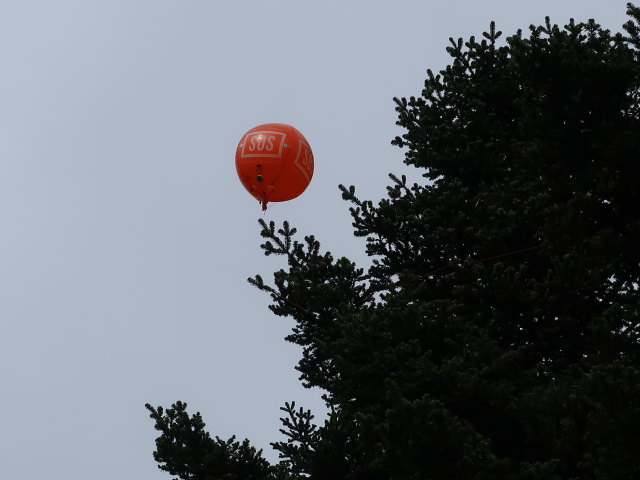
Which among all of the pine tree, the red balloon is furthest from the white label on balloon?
the pine tree

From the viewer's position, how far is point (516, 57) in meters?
8.77

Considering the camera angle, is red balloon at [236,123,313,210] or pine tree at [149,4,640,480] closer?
pine tree at [149,4,640,480]

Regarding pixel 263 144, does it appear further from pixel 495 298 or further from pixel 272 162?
pixel 495 298

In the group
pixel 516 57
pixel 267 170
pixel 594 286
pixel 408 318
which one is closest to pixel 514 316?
pixel 594 286

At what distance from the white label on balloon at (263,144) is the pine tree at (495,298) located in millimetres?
2529

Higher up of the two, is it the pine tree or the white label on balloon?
the white label on balloon

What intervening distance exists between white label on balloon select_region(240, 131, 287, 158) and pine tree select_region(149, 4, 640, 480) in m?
2.53

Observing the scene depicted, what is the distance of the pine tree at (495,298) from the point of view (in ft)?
27.9

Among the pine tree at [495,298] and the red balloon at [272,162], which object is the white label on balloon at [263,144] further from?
the pine tree at [495,298]

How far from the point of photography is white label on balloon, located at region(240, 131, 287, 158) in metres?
15.3

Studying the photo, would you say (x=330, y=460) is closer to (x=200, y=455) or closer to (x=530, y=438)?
(x=200, y=455)

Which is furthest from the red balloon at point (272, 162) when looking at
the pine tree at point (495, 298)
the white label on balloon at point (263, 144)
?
the pine tree at point (495, 298)

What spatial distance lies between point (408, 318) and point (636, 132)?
315cm

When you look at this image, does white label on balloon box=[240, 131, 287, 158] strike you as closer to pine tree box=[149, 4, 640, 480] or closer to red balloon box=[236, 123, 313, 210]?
red balloon box=[236, 123, 313, 210]
